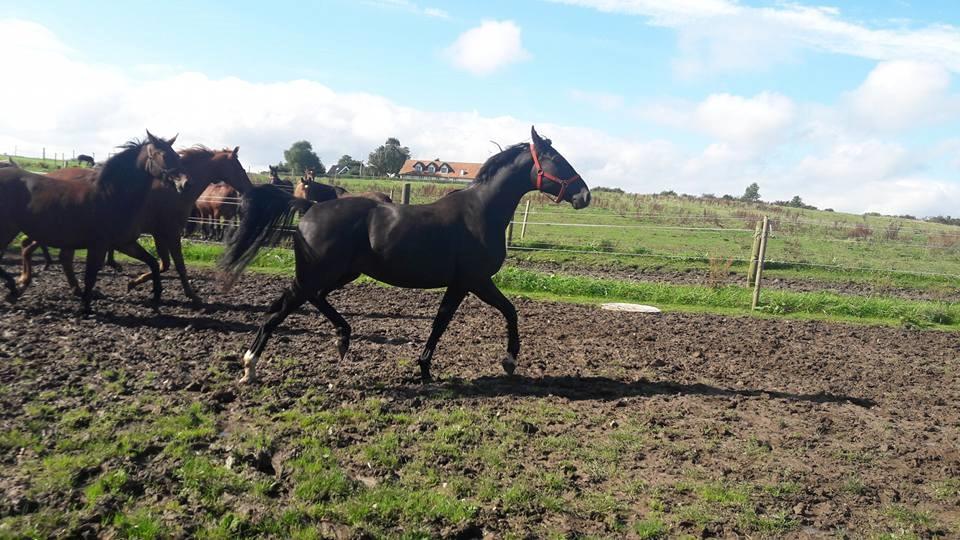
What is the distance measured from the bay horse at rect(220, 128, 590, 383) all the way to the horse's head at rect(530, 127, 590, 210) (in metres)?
0.01

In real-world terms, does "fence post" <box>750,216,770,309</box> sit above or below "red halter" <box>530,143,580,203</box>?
below

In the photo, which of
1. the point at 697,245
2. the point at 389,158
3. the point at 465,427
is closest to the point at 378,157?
the point at 389,158

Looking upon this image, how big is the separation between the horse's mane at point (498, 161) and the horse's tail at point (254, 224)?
173 centimetres

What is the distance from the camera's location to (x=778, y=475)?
460cm

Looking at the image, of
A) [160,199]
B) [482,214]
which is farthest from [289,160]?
[482,214]

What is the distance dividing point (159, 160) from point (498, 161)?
4.90m

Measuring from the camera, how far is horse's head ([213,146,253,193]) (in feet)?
35.1

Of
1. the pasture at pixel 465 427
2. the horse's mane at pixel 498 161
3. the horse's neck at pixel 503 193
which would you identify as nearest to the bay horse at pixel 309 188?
the pasture at pixel 465 427

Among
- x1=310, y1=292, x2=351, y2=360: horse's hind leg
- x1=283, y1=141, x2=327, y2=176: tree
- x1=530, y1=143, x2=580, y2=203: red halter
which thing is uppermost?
x1=283, y1=141, x2=327, y2=176: tree

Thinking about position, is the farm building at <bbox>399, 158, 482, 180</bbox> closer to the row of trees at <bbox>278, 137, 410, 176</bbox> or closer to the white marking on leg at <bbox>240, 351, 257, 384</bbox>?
the row of trees at <bbox>278, 137, 410, 176</bbox>

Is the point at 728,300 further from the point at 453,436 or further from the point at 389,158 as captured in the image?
the point at 389,158

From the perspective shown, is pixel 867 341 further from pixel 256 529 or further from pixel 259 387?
pixel 256 529

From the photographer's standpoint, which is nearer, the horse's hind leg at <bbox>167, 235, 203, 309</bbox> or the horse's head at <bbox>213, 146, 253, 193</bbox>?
the horse's hind leg at <bbox>167, 235, 203, 309</bbox>

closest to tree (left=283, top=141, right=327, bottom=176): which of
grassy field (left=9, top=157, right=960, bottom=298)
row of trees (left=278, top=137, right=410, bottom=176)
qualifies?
row of trees (left=278, top=137, right=410, bottom=176)
